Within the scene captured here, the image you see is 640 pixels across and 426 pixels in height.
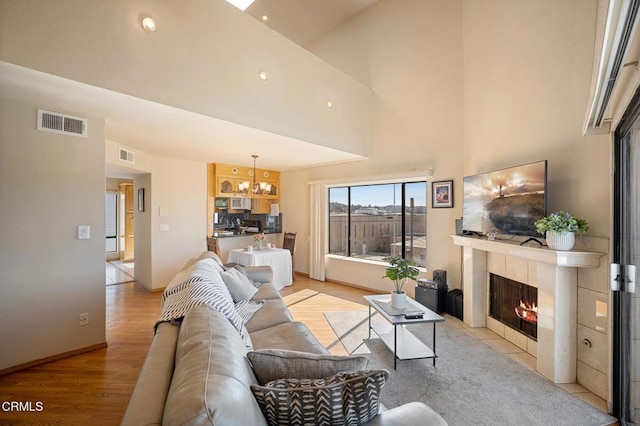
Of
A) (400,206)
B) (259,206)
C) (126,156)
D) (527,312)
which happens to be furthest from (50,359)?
(400,206)

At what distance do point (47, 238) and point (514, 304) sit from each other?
16.0 ft

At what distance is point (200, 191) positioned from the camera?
570 centimetres

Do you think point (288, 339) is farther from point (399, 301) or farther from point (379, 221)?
point (379, 221)

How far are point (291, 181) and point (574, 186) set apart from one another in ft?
17.1

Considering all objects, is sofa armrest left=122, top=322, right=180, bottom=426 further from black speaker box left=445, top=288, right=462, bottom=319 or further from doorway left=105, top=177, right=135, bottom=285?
doorway left=105, top=177, right=135, bottom=285

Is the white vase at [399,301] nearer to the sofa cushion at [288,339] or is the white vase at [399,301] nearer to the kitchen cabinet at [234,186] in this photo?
the sofa cushion at [288,339]

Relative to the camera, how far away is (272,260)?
5.07 m

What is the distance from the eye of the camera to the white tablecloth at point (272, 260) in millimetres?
4828

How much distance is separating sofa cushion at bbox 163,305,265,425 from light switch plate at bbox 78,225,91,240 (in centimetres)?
230

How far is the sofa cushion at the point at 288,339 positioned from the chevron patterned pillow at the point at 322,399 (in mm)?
844

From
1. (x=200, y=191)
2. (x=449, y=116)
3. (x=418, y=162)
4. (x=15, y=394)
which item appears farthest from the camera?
(x=200, y=191)

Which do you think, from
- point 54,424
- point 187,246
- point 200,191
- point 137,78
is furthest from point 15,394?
point 200,191

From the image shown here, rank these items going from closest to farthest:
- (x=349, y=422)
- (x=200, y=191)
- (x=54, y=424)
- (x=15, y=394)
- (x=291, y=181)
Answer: (x=349, y=422) → (x=54, y=424) → (x=15, y=394) → (x=200, y=191) → (x=291, y=181)

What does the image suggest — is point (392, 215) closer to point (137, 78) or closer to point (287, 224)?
point (287, 224)
